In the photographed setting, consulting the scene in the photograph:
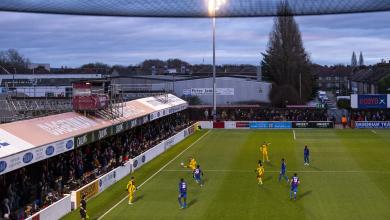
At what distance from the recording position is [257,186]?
29609 mm

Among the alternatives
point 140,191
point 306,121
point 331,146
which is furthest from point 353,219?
point 306,121

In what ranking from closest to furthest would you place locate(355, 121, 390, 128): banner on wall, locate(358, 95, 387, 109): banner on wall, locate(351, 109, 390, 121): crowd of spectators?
locate(355, 121, 390, 128): banner on wall < locate(358, 95, 387, 109): banner on wall < locate(351, 109, 390, 121): crowd of spectators

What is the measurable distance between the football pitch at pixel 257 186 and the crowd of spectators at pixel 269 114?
59.1 ft

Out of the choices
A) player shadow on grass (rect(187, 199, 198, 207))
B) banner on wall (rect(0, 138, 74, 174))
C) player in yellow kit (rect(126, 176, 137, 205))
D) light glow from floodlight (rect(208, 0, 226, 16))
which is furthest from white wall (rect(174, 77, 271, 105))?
light glow from floodlight (rect(208, 0, 226, 16))

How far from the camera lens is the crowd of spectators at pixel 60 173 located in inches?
891

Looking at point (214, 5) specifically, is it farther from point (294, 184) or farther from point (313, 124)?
point (313, 124)

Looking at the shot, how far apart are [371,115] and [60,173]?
48.1 m

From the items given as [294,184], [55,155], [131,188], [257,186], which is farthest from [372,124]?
[55,155]

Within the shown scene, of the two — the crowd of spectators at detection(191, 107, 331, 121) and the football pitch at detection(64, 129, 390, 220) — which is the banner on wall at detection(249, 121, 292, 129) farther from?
the football pitch at detection(64, 129, 390, 220)

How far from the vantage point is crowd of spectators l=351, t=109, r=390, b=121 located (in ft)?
216

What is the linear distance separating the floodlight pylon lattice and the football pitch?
882cm

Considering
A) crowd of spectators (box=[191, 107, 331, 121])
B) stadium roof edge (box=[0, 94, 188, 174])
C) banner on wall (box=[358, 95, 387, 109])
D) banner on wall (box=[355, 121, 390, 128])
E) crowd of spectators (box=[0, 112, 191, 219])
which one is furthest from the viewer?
crowd of spectators (box=[191, 107, 331, 121])

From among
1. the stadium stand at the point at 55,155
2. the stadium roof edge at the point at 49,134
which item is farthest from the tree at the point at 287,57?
the stadium roof edge at the point at 49,134

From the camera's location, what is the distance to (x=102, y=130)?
32.7 meters
